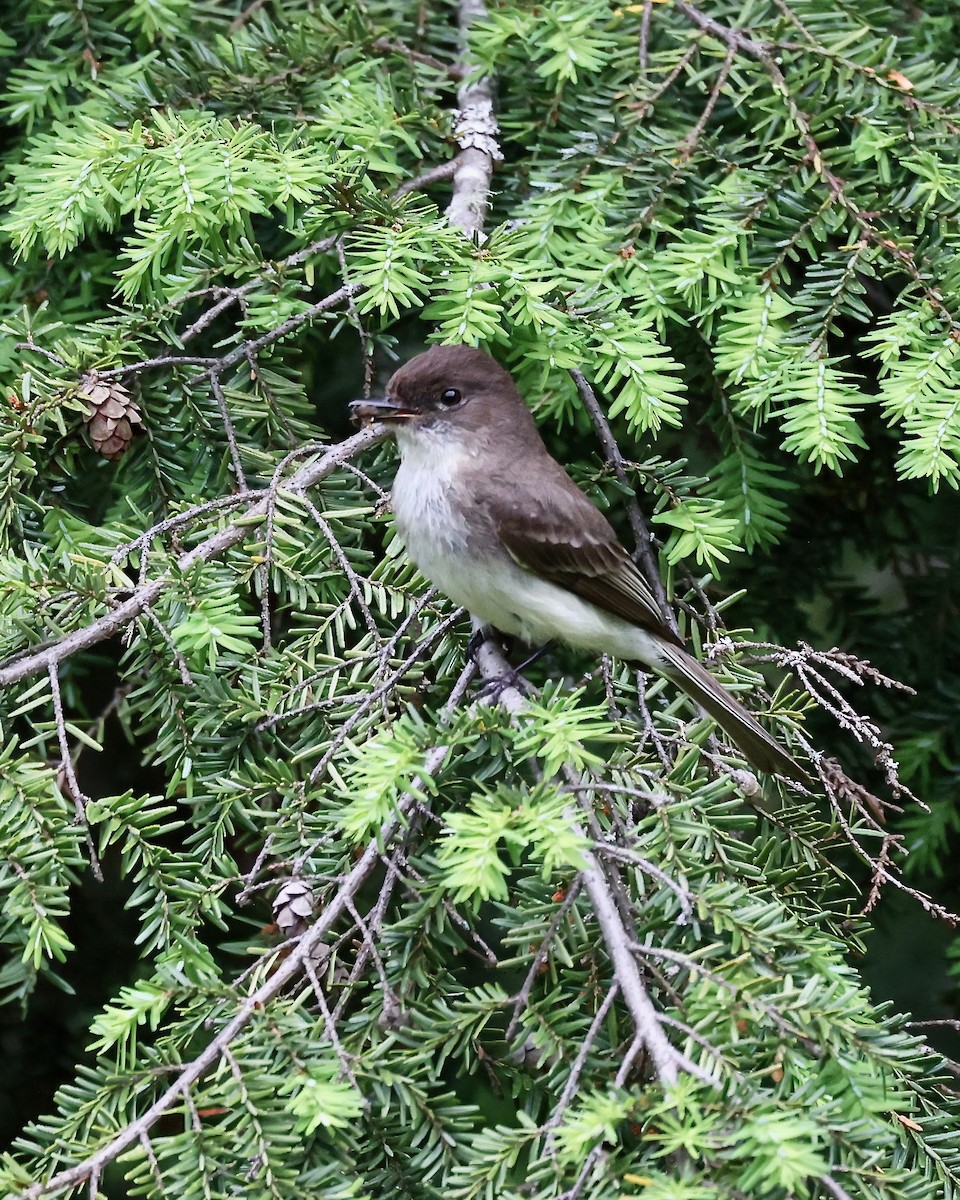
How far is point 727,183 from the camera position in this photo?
111 inches

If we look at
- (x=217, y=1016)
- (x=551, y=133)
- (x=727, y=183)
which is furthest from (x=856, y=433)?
(x=217, y=1016)

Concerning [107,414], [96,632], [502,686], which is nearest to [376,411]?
[107,414]

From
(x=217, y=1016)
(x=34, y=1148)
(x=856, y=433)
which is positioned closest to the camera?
(x=34, y=1148)

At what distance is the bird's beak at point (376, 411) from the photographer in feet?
9.14

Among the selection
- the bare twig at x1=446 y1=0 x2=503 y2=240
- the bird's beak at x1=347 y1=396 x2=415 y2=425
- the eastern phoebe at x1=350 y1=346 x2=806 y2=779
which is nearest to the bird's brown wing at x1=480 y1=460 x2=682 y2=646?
the eastern phoebe at x1=350 y1=346 x2=806 y2=779

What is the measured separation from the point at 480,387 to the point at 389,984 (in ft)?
5.33

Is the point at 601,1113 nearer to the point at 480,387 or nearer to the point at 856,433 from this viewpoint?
the point at 856,433

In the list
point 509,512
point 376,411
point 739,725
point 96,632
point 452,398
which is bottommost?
point 739,725

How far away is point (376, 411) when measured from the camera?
2848 mm

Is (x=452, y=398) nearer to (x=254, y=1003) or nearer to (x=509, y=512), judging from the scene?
(x=509, y=512)

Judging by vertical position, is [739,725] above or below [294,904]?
below

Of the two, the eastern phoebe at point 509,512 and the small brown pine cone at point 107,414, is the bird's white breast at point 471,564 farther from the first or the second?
the small brown pine cone at point 107,414

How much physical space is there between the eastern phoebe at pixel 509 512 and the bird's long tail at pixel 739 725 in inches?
8.9

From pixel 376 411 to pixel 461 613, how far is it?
505 millimetres
